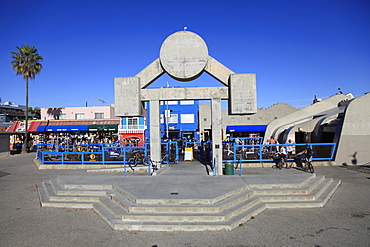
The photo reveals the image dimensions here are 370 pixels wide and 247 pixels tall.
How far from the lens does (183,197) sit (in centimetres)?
822

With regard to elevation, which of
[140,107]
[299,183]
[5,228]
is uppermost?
[140,107]

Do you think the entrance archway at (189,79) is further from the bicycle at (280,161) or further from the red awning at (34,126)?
the red awning at (34,126)

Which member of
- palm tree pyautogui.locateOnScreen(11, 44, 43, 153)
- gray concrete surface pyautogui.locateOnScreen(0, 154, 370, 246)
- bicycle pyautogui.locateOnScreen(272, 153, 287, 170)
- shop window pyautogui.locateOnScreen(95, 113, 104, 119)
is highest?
palm tree pyautogui.locateOnScreen(11, 44, 43, 153)

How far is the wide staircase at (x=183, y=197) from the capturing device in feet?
24.2

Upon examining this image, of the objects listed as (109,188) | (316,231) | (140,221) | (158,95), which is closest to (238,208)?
(316,231)

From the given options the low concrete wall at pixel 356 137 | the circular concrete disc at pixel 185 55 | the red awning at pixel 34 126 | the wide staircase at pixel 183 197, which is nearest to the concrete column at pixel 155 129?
the circular concrete disc at pixel 185 55

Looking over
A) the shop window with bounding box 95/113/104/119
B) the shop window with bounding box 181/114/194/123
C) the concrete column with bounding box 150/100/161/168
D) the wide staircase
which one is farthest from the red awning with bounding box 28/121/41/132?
the concrete column with bounding box 150/100/161/168

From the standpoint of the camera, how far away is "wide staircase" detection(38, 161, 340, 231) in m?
7.38

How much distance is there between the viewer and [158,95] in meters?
13.8

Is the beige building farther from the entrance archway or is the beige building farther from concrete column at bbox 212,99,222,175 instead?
concrete column at bbox 212,99,222,175

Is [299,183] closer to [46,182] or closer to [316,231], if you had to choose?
[316,231]

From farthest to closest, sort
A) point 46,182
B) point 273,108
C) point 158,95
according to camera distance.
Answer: point 273,108
point 158,95
point 46,182

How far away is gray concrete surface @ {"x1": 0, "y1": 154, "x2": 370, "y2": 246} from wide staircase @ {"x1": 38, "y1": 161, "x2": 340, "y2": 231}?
280 millimetres

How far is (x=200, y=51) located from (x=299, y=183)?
294 inches
